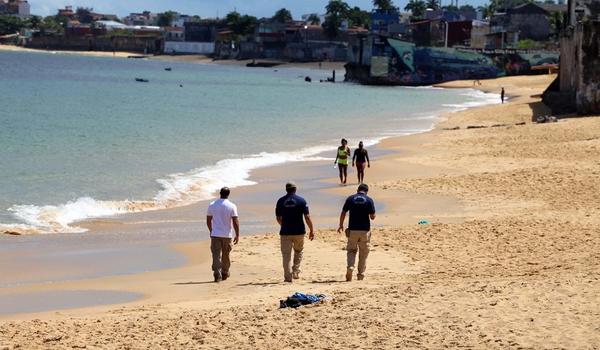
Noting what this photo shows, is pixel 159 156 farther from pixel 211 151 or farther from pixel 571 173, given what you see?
pixel 571 173

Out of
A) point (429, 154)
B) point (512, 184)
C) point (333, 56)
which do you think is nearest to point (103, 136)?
point (429, 154)

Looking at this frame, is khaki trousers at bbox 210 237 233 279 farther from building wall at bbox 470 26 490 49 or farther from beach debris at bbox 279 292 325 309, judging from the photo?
building wall at bbox 470 26 490 49

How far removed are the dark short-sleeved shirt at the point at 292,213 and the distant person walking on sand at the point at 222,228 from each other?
652 millimetres

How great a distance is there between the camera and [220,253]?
47.6ft

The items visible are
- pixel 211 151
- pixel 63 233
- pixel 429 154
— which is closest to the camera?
pixel 63 233

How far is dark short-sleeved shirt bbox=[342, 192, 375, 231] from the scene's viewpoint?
13.8m

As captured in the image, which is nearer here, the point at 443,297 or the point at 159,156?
the point at 443,297

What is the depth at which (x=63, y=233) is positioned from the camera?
19.3 meters

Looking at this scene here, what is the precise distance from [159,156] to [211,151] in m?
2.70

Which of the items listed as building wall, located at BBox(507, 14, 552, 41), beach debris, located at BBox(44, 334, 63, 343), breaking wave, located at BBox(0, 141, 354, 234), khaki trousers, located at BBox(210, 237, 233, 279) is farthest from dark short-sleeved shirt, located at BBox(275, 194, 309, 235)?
building wall, located at BBox(507, 14, 552, 41)

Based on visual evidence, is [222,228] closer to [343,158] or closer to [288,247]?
[288,247]

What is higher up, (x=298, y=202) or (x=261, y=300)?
(x=298, y=202)

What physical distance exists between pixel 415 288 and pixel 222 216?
3256 mm

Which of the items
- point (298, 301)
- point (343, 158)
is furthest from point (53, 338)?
point (343, 158)
